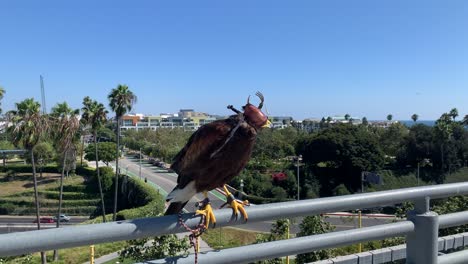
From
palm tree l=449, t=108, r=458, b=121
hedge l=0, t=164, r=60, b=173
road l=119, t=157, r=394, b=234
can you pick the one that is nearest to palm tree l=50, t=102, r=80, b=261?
road l=119, t=157, r=394, b=234

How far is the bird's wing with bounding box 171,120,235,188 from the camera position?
188cm

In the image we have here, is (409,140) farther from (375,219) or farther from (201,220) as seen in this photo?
(201,220)

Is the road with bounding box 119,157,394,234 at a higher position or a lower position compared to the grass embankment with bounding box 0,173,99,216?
higher

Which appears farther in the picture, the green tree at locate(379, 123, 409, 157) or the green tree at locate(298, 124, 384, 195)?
the green tree at locate(379, 123, 409, 157)

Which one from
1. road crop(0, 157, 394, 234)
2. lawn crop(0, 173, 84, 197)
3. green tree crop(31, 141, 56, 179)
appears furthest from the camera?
green tree crop(31, 141, 56, 179)

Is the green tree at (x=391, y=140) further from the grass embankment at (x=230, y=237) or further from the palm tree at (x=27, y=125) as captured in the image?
the palm tree at (x=27, y=125)

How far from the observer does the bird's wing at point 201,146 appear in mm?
1879

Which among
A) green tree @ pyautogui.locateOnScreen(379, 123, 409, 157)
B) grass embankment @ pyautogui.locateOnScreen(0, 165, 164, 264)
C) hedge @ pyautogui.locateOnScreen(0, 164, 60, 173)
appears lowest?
grass embankment @ pyautogui.locateOnScreen(0, 165, 164, 264)

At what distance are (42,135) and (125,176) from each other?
21526 mm

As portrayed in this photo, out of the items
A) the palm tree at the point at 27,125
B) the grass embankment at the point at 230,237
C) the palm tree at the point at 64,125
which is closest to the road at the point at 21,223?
the palm tree at the point at 64,125

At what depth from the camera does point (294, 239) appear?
1.71 m

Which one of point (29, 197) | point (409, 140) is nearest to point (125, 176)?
point (29, 197)

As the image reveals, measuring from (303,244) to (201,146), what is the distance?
650 millimetres

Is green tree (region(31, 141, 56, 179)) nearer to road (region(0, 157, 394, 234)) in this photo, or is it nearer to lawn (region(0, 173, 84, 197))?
lawn (region(0, 173, 84, 197))
